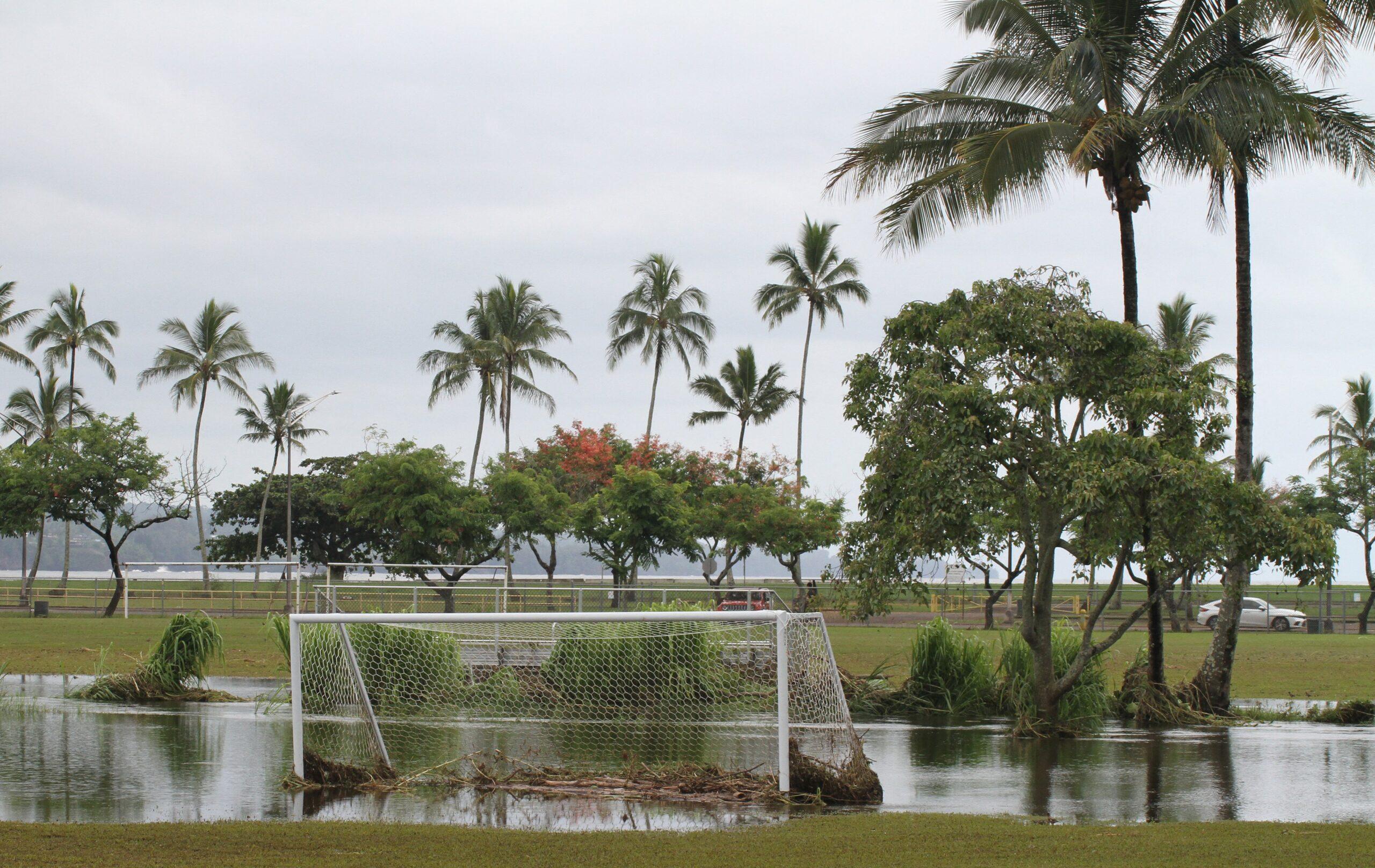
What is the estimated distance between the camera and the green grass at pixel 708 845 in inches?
277

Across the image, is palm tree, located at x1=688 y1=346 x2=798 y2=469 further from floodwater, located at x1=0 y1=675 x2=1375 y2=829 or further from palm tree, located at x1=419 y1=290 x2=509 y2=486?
floodwater, located at x1=0 y1=675 x2=1375 y2=829

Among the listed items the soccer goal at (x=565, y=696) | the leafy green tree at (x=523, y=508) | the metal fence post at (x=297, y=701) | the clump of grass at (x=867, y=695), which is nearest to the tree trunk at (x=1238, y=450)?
the clump of grass at (x=867, y=695)

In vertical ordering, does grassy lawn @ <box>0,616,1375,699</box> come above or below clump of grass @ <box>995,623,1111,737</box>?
below

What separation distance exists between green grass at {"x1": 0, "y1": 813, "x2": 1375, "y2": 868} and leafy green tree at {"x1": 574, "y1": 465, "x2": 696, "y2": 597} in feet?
91.2

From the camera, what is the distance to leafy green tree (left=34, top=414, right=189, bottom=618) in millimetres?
43031

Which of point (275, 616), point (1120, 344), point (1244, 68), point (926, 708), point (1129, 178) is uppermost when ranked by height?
point (1244, 68)

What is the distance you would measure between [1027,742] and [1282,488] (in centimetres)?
5228

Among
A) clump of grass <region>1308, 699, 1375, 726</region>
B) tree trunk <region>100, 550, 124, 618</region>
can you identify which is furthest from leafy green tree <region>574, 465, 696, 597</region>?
clump of grass <region>1308, 699, 1375, 726</region>

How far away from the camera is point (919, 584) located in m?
13.6

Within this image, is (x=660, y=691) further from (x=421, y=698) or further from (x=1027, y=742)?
(x=1027, y=742)

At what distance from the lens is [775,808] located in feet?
30.7

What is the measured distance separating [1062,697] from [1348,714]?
13.9 ft

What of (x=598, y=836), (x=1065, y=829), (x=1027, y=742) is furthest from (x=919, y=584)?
(x=598, y=836)

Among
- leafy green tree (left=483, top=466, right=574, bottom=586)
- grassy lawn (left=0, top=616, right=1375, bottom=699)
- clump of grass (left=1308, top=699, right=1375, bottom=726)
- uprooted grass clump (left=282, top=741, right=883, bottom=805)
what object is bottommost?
grassy lawn (left=0, top=616, right=1375, bottom=699)
